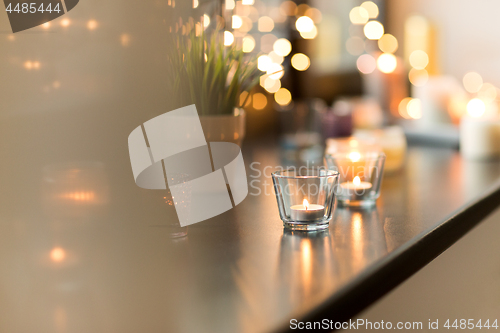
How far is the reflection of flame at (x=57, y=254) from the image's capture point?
457 mm

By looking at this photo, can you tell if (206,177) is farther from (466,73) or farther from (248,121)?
(466,73)

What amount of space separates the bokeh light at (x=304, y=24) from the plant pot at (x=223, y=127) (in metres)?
1.23

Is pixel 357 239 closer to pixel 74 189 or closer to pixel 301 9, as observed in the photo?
pixel 74 189

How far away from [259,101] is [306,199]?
109cm

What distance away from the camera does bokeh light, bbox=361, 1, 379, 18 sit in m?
2.04

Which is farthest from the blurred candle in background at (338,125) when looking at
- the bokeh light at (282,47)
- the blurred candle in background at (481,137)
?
the bokeh light at (282,47)

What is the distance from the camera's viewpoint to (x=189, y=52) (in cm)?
59

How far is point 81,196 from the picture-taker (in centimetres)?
46

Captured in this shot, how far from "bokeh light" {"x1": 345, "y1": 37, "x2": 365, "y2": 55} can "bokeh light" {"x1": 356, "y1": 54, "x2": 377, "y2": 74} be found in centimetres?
3

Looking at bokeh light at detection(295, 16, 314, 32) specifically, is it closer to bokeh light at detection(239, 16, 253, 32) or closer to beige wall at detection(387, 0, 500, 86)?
bokeh light at detection(239, 16, 253, 32)

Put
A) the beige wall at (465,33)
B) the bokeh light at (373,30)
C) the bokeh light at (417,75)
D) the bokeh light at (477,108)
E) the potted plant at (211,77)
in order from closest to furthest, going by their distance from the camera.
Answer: the potted plant at (211,77)
the bokeh light at (477,108)
the beige wall at (465,33)
the bokeh light at (417,75)
the bokeh light at (373,30)

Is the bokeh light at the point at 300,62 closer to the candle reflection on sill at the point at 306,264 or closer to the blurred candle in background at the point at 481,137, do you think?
the blurred candle in background at the point at 481,137

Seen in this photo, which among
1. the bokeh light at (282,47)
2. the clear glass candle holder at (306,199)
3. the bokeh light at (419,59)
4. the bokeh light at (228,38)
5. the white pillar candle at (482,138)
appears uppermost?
the bokeh light at (282,47)

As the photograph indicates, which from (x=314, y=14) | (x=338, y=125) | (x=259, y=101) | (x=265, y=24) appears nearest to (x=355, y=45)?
(x=314, y=14)
